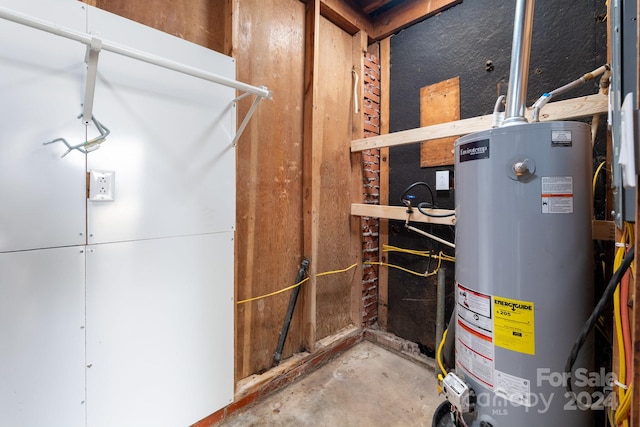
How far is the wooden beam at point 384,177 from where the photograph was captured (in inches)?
85.0

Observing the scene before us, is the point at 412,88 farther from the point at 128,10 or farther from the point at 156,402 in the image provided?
the point at 156,402

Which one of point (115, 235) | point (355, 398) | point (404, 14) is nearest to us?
point (115, 235)

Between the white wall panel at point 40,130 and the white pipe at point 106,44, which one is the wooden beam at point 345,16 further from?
the white wall panel at point 40,130

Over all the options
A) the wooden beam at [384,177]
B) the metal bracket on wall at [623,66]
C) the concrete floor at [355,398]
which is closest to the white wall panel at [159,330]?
the concrete floor at [355,398]

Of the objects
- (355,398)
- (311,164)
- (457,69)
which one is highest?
(457,69)

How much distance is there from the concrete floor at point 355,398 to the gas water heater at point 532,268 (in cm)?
68

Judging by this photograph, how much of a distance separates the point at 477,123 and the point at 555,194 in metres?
0.69

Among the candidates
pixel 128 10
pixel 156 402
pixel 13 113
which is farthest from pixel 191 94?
pixel 156 402

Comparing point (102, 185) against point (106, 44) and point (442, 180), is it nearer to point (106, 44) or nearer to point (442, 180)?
point (106, 44)

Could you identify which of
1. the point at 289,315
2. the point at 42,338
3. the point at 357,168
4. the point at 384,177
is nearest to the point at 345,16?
the point at 357,168

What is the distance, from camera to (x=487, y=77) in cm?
165

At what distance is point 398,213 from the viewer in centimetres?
180

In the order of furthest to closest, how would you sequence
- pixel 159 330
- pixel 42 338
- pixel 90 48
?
1. pixel 159 330
2. pixel 42 338
3. pixel 90 48

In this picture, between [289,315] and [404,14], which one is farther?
[404,14]
